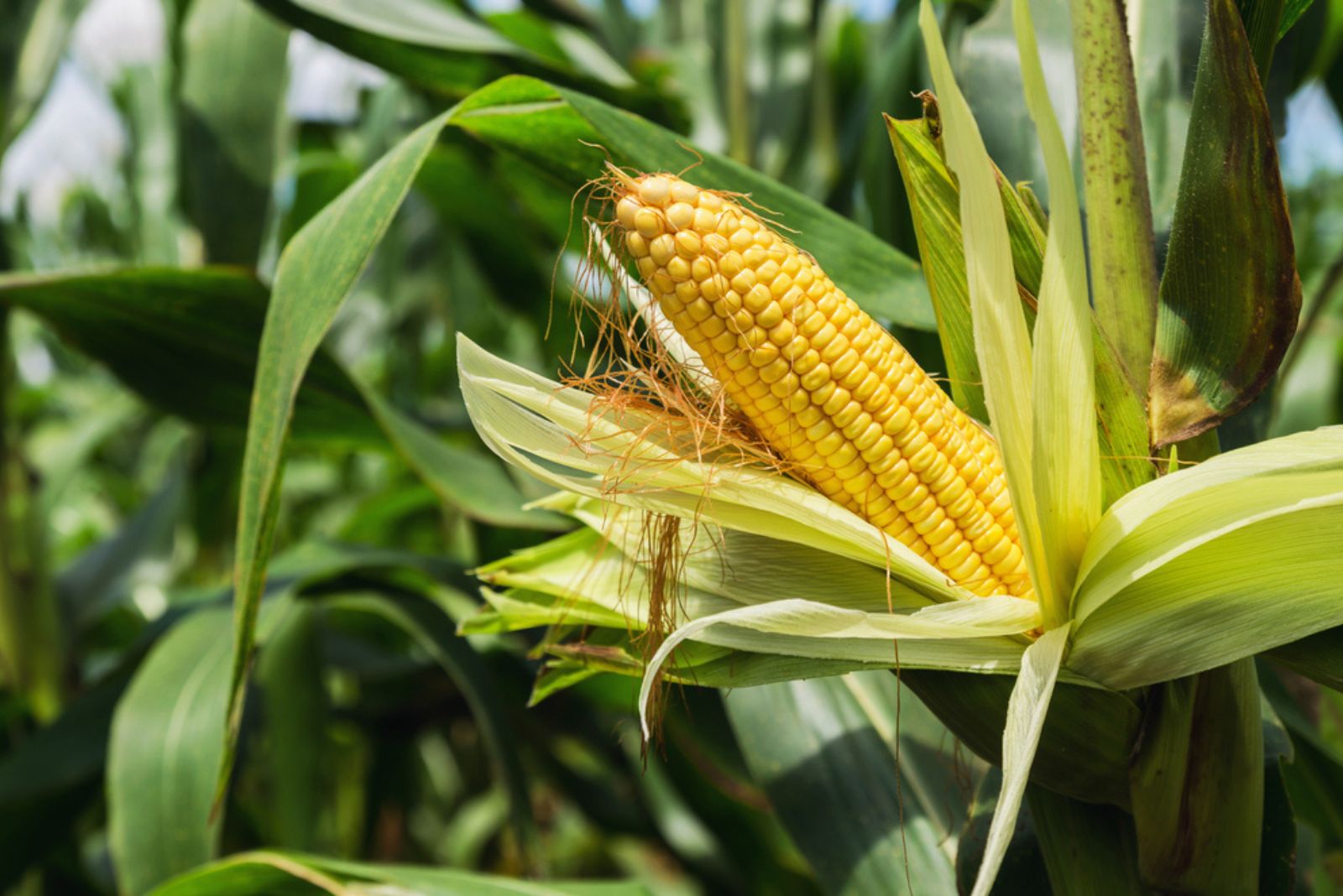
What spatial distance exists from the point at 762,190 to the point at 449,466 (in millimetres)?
363

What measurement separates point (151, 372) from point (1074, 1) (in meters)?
0.68

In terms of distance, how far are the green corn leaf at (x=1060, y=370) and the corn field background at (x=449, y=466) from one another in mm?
47

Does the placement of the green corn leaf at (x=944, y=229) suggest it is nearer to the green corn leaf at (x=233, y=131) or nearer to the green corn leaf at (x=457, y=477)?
the green corn leaf at (x=457, y=477)

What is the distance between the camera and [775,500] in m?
0.38

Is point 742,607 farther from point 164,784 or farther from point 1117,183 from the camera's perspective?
point 164,784

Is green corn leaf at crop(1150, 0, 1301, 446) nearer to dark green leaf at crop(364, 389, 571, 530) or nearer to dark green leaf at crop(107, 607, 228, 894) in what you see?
dark green leaf at crop(364, 389, 571, 530)

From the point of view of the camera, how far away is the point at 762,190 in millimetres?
542

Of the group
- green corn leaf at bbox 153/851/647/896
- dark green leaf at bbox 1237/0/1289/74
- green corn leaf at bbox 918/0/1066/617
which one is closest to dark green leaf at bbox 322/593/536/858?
green corn leaf at bbox 153/851/647/896

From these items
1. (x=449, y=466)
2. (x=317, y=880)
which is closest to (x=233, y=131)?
(x=449, y=466)

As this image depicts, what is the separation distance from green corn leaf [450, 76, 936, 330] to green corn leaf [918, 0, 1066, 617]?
185 millimetres

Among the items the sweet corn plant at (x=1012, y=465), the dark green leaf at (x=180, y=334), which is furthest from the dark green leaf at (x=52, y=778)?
the sweet corn plant at (x=1012, y=465)

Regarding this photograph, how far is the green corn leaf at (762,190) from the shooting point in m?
0.53

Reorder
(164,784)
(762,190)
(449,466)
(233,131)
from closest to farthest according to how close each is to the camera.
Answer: (762,190) → (164,784) → (449,466) → (233,131)

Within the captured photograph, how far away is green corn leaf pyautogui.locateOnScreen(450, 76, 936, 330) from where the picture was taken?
527 mm
